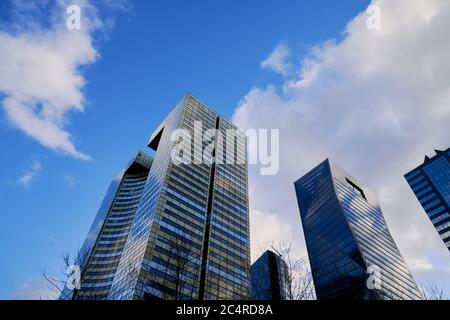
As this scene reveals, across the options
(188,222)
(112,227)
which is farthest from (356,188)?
(188,222)

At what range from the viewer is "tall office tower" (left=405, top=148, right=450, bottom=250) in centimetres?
12569

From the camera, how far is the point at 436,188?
134875mm

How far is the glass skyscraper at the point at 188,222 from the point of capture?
60022mm

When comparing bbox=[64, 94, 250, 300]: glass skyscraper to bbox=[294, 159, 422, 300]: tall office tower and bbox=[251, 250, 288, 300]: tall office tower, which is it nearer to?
bbox=[251, 250, 288, 300]: tall office tower

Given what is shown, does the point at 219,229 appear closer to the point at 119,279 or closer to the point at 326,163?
the point at 119,279

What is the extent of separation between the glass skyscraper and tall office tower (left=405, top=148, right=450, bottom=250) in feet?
276

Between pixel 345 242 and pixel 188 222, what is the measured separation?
3061 inches

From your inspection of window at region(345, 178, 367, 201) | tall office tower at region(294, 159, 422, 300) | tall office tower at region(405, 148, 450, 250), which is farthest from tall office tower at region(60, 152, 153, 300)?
tall office tower at region(405, 148, 450, 250)

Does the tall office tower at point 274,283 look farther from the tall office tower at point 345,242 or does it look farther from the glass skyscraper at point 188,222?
the tall office tower at point 345,242

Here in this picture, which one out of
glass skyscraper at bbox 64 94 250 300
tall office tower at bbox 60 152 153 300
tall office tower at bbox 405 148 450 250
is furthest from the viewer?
tall office tower at bbox 405 148 450 250

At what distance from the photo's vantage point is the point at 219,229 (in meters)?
77.9

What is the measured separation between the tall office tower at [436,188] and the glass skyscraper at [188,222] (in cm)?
8428

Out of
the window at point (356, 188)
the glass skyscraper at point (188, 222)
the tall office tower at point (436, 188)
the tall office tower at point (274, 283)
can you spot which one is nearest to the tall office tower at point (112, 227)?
the glass skyscraper at point (188, 222)

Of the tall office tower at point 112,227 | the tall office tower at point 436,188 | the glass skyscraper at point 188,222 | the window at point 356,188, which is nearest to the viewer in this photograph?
the glass skyscraper at point 188,222
